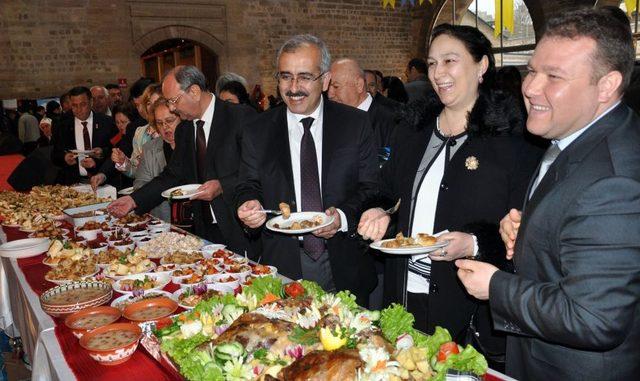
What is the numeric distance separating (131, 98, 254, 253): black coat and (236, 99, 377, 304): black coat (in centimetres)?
62

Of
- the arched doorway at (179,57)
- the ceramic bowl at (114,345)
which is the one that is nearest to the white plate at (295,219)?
the ceramic bowl at (114,345)

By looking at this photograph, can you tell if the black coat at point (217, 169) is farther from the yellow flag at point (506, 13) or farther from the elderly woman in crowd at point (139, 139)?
the yellow flag at point (506, 13)

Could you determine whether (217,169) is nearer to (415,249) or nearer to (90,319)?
(90,319)

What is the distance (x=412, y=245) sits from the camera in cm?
181

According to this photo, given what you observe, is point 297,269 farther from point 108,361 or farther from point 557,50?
point 557,50

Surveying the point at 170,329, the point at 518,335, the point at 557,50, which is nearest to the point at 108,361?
the point at 170,329

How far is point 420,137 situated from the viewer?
2293 millimetres

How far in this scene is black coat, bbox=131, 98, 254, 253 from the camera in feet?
11.2

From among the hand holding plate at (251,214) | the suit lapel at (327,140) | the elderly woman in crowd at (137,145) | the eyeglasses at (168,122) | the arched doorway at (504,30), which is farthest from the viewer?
the arched doorway at (504,30)

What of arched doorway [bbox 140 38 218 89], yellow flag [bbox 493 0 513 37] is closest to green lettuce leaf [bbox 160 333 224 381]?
arched doorway [bbox 140 38 218 89]

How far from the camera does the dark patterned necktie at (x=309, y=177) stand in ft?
8.64

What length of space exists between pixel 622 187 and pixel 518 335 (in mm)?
609

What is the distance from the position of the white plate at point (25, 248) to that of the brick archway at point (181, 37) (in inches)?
422

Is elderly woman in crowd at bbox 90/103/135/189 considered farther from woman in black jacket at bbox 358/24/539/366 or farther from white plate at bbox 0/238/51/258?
woman in black jacket at bbox 358/24/539/366
